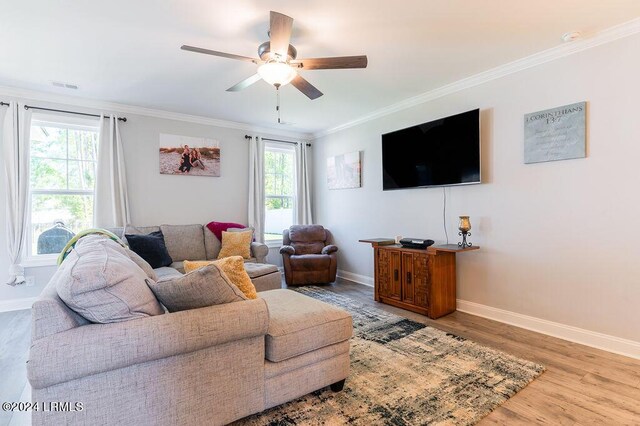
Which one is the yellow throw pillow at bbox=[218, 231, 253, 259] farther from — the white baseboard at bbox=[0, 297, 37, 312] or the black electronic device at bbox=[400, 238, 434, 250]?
the white baseboard at bbox=[0, 297, 37, 312]

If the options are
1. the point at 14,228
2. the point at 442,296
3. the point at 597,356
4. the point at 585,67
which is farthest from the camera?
the point at 14,228

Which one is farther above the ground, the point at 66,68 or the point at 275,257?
the point at 66,68

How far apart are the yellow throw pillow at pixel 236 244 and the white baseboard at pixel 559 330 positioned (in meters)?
2.82

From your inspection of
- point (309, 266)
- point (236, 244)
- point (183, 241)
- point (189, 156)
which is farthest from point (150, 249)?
point (309, 266)

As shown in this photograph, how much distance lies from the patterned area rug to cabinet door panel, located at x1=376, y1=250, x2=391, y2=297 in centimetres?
96

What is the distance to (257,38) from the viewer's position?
2689 millimetres

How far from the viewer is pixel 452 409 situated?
186 cm

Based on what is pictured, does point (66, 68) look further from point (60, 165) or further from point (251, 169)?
point (251, 169)

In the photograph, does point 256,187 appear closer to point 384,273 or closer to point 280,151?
point 280,151

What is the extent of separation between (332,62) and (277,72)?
1.39ft

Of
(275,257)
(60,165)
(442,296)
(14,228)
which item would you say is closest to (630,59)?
(442,296)

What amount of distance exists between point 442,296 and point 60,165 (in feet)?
16.5

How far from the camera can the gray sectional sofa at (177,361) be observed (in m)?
1.27

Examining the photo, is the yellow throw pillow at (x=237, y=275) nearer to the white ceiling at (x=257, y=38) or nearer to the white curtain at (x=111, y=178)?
the white ceiling at (x=257, y=38)
